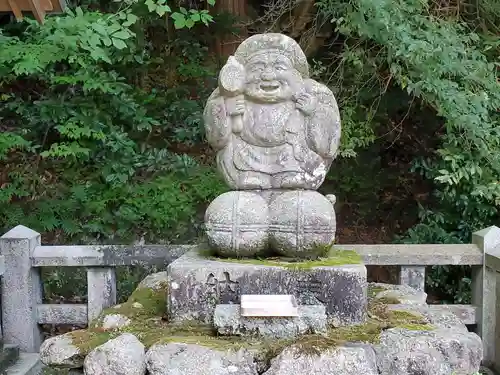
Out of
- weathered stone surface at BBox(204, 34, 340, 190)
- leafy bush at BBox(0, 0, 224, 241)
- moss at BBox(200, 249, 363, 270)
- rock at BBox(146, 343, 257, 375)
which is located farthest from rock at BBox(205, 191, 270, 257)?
leafy bush at BBox(0, 0, 224, 241)

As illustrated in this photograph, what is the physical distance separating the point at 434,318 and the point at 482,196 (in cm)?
262

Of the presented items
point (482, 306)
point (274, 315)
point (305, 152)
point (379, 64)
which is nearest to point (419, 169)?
point (379, 64)

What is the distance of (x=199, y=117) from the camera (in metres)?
6.67

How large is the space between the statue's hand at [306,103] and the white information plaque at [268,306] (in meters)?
1.02

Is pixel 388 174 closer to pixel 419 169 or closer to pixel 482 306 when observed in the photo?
pixel 419 169

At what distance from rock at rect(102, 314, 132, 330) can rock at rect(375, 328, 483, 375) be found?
1222 mm

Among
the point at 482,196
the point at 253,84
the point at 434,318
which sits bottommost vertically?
the point at 434,318

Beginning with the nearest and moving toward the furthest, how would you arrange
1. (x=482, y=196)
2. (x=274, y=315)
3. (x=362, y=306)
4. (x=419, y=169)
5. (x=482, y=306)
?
(x=274, y=315), (x=362, y=306), (x=482, y=306), (x=482, y=196), (x=419, y=169)

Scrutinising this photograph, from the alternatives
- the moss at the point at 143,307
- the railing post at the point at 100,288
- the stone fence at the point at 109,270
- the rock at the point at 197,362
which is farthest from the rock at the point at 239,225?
the railing post at the point at 100,288

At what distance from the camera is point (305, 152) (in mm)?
3119

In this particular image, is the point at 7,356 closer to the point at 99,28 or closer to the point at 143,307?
the point at 143,307

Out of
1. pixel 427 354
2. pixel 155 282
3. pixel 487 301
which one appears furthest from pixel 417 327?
pixel 487 301

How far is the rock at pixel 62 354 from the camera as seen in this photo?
8.63 ft

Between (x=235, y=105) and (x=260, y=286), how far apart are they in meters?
0.98
